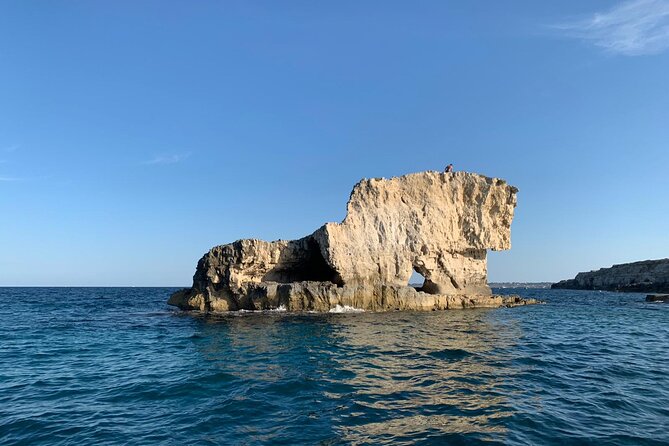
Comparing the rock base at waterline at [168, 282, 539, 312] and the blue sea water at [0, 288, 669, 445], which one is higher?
the rock base at waterline at [168, 282, 539, 312]

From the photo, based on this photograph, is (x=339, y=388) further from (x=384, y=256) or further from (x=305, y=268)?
(x=305, y=268)

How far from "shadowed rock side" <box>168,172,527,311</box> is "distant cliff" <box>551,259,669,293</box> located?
5907 cm

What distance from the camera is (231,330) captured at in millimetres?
22344

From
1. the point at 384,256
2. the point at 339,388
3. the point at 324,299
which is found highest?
the point at 384,256

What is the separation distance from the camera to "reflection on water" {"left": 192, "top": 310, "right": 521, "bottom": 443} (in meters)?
8.52

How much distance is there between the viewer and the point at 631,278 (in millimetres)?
94000

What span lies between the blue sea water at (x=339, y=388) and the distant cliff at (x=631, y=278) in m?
78.6

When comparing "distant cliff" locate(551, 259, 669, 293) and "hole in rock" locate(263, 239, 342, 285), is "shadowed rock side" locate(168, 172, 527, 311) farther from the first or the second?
"distant cliff" locate(551, 259, 669, 293)

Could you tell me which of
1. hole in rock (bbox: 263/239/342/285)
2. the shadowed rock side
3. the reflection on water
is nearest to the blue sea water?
the reflection on water

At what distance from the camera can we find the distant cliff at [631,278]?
82750 mm

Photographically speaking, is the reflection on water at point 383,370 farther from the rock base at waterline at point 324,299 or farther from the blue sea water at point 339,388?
the rock base at waterline at point 324,299

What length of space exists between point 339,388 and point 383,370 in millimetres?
2217

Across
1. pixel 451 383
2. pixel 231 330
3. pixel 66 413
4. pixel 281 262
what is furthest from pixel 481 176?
pixel 66 413

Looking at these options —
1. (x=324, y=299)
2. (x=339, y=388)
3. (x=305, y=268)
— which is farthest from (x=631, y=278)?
(x=339, y=388)
